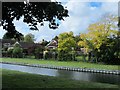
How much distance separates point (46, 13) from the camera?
12.5 metres

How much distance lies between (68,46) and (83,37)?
511 centimetres

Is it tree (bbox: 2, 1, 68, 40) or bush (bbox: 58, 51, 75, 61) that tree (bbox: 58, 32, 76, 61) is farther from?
tree (bbox: 2, 1, 68, 40)

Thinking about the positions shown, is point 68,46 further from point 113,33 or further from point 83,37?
point 113,33

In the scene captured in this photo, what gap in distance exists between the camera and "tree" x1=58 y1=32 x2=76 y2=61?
47.7 metres

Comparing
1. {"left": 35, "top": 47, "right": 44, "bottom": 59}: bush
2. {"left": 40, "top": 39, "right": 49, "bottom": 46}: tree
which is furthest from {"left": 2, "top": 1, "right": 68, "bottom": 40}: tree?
{"left": 40, "top": 39, "right": 49, "bottom": 46}: tree

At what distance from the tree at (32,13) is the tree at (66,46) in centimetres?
3425

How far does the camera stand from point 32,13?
12922 millimetres

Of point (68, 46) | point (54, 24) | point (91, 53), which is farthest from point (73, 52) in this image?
point (54, 24)

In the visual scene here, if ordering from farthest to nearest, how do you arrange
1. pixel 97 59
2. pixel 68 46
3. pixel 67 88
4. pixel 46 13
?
pixel 68 46, pixel 97 59, pixel 46 13, pixel 67 88

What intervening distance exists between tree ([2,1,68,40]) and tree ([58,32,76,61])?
34247 millimetres

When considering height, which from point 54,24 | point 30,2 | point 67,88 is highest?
point 30,2

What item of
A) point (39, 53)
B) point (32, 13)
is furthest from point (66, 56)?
point (32, 13)

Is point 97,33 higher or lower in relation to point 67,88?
higher

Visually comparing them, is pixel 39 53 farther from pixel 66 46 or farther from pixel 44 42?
pixel 44 42
